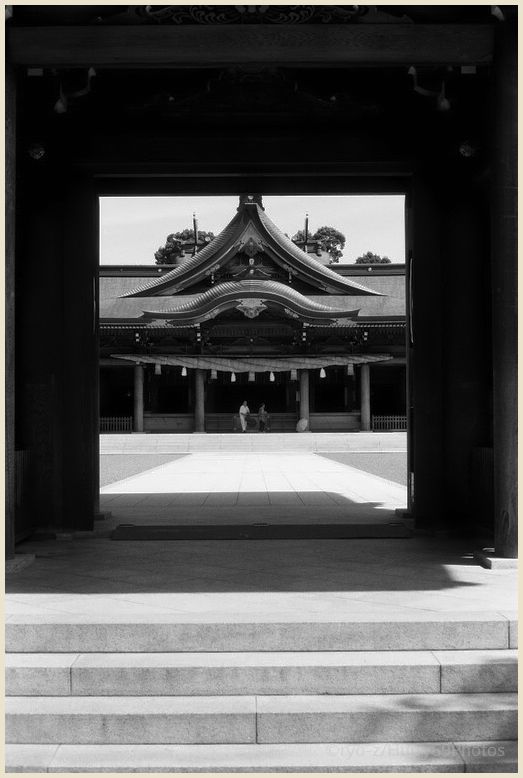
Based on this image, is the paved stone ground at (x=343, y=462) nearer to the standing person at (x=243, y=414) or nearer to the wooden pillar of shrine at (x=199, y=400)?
the wooden pillar of shrine at (x=199, y=400)

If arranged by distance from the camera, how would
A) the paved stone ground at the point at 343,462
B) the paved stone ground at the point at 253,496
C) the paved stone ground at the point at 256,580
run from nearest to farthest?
the paved stone ground at the point at 256,580 < the paved stone ground at the point at 253,496 < the paved stone ground at the point at 343,462

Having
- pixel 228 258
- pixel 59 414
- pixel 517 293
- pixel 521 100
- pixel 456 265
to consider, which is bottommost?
pixel 59 414

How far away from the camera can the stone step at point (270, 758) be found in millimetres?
3438

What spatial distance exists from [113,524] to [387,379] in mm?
26649

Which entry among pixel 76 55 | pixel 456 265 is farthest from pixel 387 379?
pixel 76 55

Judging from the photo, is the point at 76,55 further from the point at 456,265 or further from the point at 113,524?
the point at 113,524

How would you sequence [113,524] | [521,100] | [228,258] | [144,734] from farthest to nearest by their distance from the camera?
[228,258], [113,524], [521,100], [144,734]

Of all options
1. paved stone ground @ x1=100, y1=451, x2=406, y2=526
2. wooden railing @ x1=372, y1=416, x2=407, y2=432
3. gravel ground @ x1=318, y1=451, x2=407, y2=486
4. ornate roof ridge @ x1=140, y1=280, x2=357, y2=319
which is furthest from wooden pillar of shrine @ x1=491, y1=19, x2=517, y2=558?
wooden railing @ x1=372, y1=416, x2=407, y2=432

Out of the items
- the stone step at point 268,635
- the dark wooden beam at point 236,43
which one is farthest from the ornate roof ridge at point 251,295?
the stone step at point 268,635

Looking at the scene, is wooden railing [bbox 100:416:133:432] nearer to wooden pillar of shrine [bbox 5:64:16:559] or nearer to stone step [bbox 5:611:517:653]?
wooden pillar of shrine [bbox 5:64:16:559]

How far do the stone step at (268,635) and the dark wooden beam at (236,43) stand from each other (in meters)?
3.84

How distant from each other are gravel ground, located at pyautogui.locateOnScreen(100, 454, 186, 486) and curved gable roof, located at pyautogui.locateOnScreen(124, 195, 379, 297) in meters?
9.65

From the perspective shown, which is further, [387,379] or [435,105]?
[387,379]

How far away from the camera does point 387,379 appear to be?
33500mm
